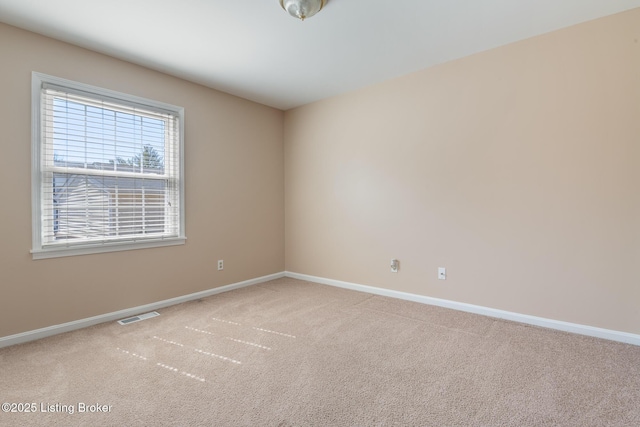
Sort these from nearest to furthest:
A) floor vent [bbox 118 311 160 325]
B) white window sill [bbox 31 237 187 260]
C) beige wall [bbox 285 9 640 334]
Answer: beige wall [bbox 285 9 640 334] < white window sill [bbox 31 237 187 260] < floor vent [bbox 118 311 160 325]

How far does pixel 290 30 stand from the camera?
2482mm

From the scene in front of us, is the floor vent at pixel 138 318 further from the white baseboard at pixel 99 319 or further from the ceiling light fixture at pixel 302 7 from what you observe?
the ceiling light fixture at pixel 302 7

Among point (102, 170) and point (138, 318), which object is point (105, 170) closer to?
point (102, 170)

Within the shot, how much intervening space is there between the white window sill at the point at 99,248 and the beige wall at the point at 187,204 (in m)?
0.05

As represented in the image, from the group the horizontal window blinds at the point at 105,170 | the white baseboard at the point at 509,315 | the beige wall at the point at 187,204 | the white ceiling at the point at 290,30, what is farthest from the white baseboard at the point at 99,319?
Result: the white ceiling at the point at 290,30

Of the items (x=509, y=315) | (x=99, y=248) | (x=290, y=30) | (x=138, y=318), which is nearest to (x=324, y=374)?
(x=509, y=315)

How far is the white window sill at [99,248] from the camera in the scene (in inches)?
99.0

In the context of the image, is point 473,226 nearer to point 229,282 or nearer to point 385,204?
point 385,204

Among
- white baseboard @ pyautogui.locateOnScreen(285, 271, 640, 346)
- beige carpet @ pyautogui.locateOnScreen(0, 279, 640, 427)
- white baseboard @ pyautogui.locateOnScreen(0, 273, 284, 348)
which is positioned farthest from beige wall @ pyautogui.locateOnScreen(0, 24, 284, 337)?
white baseboard @ pyautogui.locateOnScreen(285, 271, 640, 346)

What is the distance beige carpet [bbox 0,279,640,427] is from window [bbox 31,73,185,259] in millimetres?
855

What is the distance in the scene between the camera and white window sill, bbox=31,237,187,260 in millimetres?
2515

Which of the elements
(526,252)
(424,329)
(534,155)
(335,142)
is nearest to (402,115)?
(335,142)

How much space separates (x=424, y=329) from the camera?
8.67 ft

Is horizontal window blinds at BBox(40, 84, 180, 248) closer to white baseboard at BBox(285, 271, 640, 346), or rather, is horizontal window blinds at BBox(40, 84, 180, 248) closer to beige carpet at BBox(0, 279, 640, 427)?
beige carpet at BBox(0, 279, 640, 427)
